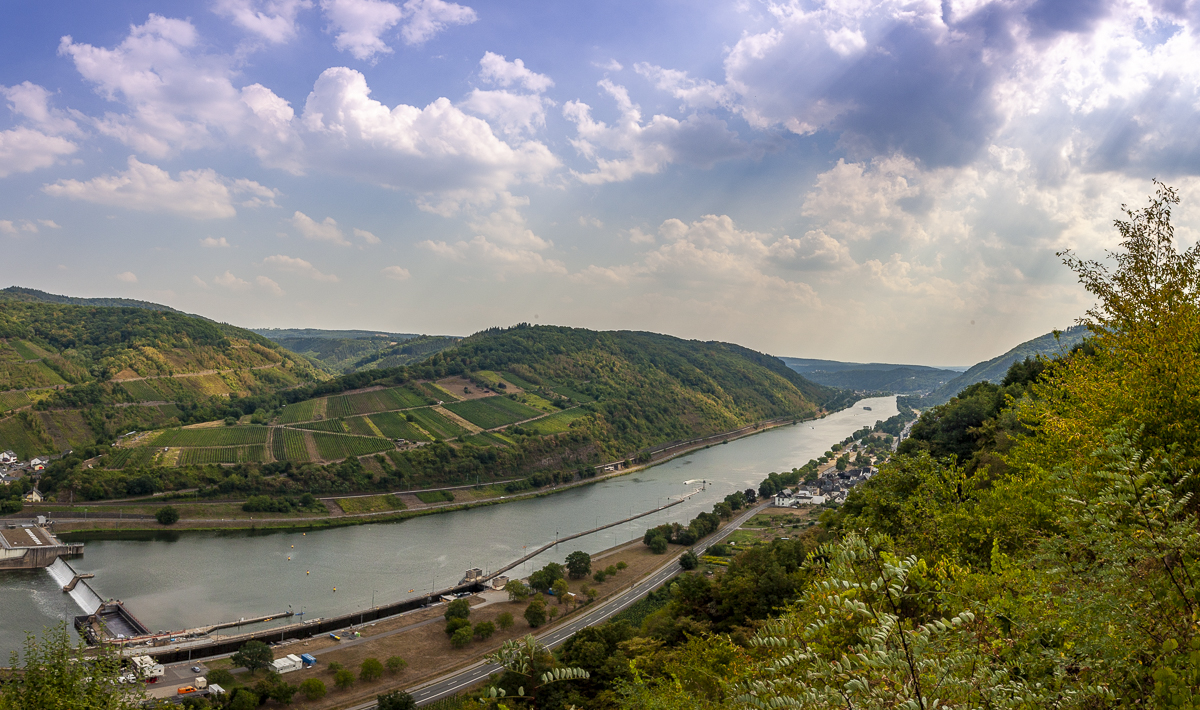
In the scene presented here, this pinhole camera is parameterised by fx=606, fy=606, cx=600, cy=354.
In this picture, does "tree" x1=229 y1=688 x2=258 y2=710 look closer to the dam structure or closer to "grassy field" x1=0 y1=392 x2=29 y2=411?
the dam structure

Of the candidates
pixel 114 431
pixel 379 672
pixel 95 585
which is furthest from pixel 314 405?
pixel 379 672

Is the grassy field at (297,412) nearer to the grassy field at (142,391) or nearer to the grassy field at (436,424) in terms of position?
the grassy field at (436,424)

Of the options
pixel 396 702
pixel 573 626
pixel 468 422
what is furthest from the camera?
pixel 468 422

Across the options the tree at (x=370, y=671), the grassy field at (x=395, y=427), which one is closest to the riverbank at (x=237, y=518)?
the grassy field at (x=395, y=427)

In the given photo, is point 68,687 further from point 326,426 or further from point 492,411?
point 492,411

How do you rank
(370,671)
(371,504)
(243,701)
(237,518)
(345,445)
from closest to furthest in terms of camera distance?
1. (243,701)
2. (370,671)
3. (237,518)
4. (371,504)
5. (345,445)

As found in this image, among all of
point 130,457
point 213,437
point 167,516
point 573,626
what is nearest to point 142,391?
point 213,437
